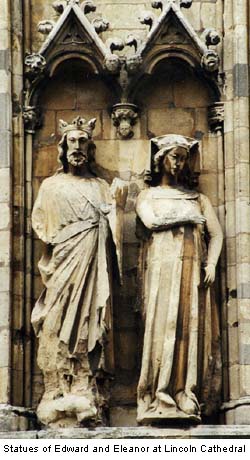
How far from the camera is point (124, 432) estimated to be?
19.2 metres

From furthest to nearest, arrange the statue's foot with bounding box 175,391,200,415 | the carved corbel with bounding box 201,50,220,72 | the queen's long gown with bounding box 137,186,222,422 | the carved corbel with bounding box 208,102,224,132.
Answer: the carved corbel with bounding box 208,102,224,132, the carved corbel with bounding box 201,50,220,72, the queen's long gown with bounding box 137,186,222,422, the statue's foot with bounding box 175,391,200,415

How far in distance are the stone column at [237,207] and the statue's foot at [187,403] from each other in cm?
35

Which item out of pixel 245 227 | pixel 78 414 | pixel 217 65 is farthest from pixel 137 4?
pixel 78 414

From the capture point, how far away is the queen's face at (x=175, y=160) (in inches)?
793

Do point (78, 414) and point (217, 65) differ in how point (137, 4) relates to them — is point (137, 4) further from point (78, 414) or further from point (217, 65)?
point (78, 414)

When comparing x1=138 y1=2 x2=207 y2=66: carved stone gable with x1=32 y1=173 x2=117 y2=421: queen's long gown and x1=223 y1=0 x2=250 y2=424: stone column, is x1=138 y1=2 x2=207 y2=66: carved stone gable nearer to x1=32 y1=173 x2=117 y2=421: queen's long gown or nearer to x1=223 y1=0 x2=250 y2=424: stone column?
x1=223 y1=0 x2=250 y2=424: stone column

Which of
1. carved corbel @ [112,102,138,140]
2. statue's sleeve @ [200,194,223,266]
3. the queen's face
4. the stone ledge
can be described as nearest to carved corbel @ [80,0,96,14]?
carved corbel @ [112,102,138,140]

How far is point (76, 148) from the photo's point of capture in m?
20.2

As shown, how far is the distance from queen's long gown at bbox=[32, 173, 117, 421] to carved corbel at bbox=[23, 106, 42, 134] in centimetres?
76

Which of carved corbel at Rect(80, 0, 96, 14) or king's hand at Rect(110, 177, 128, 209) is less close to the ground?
carved corbel at Rect(80, 0, 96, 14)

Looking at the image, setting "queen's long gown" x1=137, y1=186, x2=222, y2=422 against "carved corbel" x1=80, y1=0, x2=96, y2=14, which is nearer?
"queen's long gown" x1=137, y1=186, x2=222, y2=422

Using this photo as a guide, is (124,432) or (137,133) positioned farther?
(137,133)

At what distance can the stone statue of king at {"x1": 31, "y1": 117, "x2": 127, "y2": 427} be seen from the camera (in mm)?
19672

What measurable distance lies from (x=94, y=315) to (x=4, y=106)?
75.0 inches
